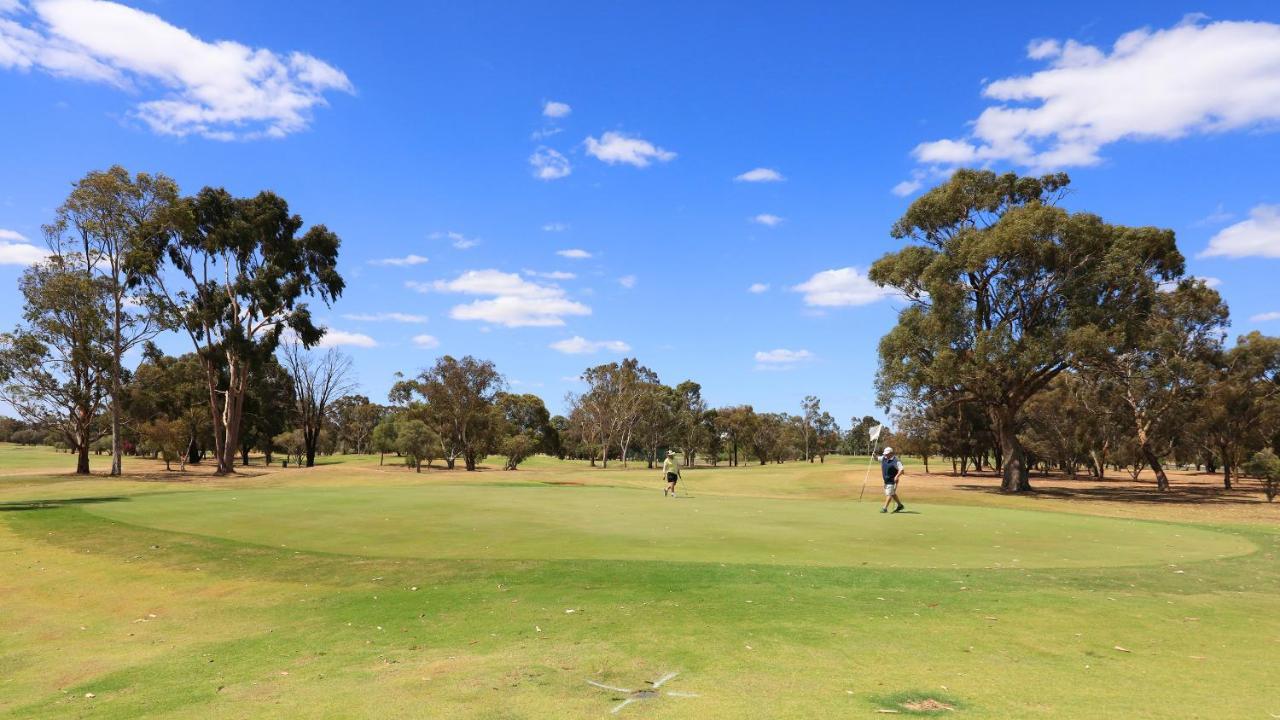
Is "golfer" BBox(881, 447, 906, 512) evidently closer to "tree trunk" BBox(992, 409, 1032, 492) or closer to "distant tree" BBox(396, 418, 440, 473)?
"tree trunk" BBox(992, 409, 1032, 492)

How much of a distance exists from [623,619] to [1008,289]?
135 ft

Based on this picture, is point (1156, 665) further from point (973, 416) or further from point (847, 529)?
point (973, 416)

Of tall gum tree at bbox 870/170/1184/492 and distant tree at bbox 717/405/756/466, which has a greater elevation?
tall gum tree at bbox 870/170/1184/492

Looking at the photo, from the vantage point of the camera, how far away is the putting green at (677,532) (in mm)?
14219

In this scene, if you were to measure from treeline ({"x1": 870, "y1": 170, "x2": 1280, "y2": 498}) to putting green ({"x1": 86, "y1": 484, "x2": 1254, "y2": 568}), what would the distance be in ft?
62.0

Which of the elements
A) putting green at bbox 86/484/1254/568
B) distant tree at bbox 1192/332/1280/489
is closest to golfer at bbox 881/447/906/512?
putting green at bbox 86/484/1254/568

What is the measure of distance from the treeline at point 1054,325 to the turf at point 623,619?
77.0 ft

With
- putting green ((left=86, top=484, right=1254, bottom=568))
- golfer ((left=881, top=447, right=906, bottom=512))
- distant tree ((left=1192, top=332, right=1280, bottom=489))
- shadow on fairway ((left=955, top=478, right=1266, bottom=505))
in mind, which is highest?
distant tree ((left=1192, top=332, right=1280, bottom=489))

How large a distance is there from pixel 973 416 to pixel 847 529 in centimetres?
5639

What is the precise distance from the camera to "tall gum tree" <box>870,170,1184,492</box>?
128ft

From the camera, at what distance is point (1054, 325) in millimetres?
40094

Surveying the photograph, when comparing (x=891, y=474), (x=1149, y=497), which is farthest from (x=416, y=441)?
(x=1149, y=497)

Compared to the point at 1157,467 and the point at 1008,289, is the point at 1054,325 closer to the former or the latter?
the point at 1008,289

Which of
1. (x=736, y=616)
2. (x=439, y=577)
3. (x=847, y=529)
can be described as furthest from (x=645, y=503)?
(x=736, y=616)
